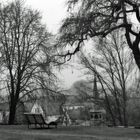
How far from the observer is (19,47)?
1246 inches

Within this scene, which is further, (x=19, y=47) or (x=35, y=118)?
(x=19, y=47)

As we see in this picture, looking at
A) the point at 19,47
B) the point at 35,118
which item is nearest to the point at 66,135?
the point at 35,118

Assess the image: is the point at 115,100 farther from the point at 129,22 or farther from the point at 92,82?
the point at 129,22

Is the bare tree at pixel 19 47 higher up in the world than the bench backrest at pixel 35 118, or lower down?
higher up

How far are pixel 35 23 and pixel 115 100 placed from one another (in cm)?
1803

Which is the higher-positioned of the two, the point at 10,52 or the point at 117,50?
the point at 117,50

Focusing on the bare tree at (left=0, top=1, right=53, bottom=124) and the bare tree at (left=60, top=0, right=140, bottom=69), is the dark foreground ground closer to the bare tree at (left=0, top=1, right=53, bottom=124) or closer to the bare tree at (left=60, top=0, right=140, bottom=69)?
the bare tree at (left=60, top=0, right=140, bottom=69)

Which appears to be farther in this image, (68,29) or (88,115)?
(88,115)

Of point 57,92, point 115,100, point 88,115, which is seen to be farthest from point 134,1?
point 88,115

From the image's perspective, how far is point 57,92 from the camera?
103ft

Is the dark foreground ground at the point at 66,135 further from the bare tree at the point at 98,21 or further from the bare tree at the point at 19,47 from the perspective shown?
the bare tree at the point at 19,47

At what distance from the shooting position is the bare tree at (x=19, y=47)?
30500 millimetres

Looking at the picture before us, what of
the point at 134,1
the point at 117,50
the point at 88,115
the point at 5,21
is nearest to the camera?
the point at 134,1

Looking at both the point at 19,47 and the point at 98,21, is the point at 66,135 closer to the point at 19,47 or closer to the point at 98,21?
the point at 98,21
